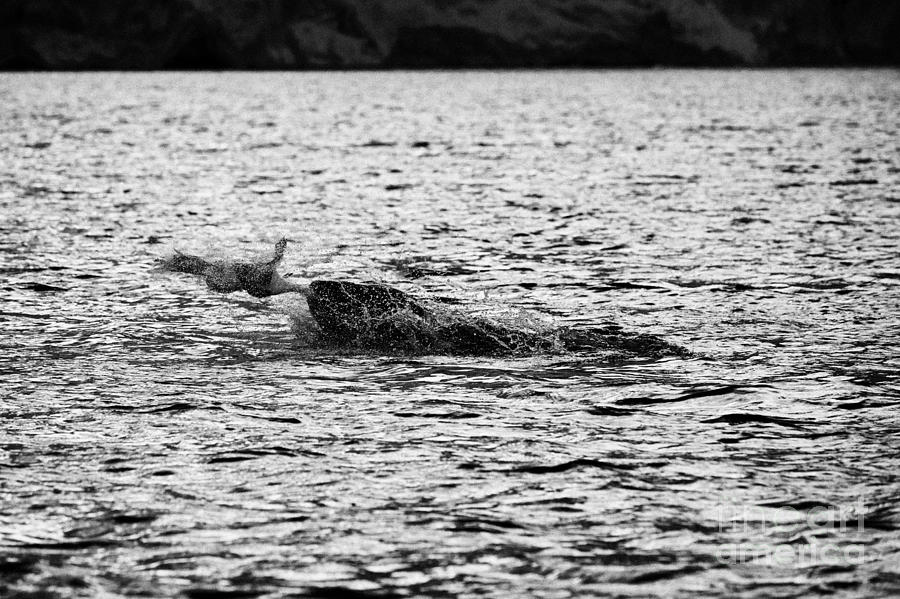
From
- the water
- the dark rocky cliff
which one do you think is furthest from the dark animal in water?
the dark rocky cliff

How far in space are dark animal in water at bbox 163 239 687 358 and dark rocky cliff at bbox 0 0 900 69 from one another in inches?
3508

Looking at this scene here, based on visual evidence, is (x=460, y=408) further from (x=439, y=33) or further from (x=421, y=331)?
(x=439, y=33)

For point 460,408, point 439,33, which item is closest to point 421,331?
point 460,408

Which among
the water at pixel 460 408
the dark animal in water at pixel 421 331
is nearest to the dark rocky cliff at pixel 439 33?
the water at pixel 460 408

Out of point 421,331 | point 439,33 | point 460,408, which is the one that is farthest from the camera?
point 439,33

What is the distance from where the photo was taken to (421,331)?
13.1 meters

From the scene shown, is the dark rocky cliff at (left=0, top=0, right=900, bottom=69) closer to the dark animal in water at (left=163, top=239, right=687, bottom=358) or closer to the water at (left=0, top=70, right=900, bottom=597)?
the water at (left=0, top=70, right=900, bottom=597)

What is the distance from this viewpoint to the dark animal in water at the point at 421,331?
13.0m

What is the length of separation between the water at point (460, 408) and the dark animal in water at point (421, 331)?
0.39 meters

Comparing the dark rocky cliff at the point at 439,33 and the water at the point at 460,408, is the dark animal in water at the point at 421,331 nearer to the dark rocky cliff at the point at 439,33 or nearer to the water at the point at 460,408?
the water at the point at 460,408

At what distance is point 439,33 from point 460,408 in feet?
344

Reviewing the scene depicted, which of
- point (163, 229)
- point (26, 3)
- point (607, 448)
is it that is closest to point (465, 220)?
point (163, 229)

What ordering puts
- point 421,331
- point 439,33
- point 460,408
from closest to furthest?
point 460,408, point 421,331, point 439,33

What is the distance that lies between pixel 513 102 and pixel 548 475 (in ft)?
240
